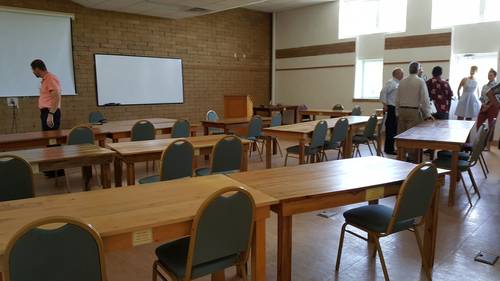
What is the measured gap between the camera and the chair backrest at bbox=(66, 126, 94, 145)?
4348 millimetres

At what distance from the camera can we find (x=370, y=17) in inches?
376

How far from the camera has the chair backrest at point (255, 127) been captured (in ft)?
19.9

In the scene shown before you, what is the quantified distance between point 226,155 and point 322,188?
143 cm

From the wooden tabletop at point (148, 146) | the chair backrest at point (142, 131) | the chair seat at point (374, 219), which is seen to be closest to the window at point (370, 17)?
the chair backrest at point (142, 131)

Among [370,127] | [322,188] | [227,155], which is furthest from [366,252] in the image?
[370,127]

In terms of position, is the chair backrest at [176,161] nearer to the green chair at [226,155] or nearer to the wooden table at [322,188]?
the green chair at [226,155]

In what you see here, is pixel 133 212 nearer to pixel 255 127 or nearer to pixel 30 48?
pixel 255 127

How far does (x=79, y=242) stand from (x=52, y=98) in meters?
4.30

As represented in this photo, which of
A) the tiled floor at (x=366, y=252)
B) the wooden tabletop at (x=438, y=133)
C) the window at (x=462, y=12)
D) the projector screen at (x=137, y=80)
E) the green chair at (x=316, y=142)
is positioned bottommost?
the tiled floor at (x=366, y=252)

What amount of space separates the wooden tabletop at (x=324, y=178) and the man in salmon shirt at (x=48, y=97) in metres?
3.64

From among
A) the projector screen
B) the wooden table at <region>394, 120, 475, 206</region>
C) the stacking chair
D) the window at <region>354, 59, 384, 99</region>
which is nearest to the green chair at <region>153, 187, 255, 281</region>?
the wooden table at <region>394, 120, 475, 206</region>

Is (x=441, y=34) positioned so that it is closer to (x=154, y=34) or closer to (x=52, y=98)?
(x=154, y=34)

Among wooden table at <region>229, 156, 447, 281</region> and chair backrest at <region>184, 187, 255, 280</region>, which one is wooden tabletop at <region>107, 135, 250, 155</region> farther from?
chair backrest at <region>184, 187, 255, 280</region>

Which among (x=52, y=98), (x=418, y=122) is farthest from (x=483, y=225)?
(x=52, y=98)
